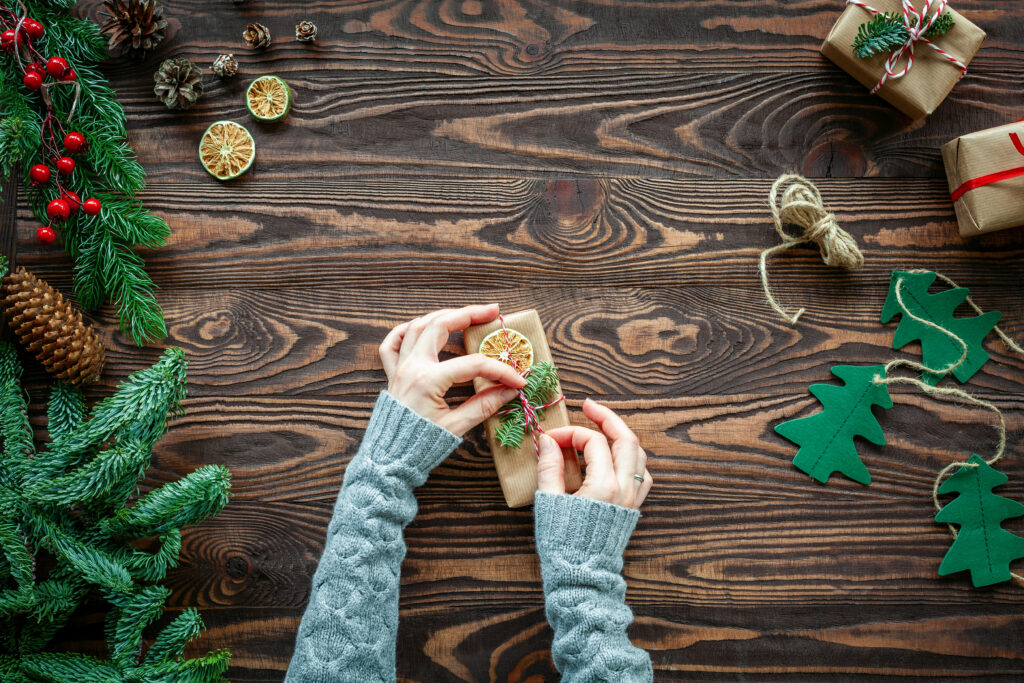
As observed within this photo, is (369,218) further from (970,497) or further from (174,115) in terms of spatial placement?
(970,497)

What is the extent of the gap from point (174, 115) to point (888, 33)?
1.46 metres

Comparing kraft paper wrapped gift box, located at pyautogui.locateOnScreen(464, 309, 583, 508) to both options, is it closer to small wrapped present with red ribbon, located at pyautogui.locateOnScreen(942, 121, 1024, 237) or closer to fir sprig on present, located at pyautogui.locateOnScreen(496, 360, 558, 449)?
fir sprig on present, located at pyautogui.locateOnScreen(496, 360, 558, 449)

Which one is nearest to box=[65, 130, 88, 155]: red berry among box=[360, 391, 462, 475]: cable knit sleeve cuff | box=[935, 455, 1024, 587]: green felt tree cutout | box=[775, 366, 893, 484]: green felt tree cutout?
box=[360, 391, 462, 475]: cable knit sleeve cuff

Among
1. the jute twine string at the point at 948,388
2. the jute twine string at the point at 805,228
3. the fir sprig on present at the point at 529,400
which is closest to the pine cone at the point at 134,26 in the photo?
the fir sprig on present at the point at 529,400

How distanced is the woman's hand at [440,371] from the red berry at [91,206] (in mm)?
609

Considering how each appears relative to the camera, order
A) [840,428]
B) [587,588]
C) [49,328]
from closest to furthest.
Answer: [587,588]
[49,328]
[840,428]

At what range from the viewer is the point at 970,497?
46.6 inches

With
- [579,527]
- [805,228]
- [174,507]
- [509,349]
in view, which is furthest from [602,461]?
[174,507]

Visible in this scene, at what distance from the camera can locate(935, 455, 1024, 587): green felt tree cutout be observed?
1.18 meters

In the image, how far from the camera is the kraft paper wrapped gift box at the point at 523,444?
1.13 m

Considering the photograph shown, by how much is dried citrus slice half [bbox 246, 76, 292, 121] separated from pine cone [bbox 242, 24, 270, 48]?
2.8 inches

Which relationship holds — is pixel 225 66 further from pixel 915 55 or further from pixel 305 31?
pixel 915 55

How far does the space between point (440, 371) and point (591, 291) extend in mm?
375

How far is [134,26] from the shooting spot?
1.21 meters
